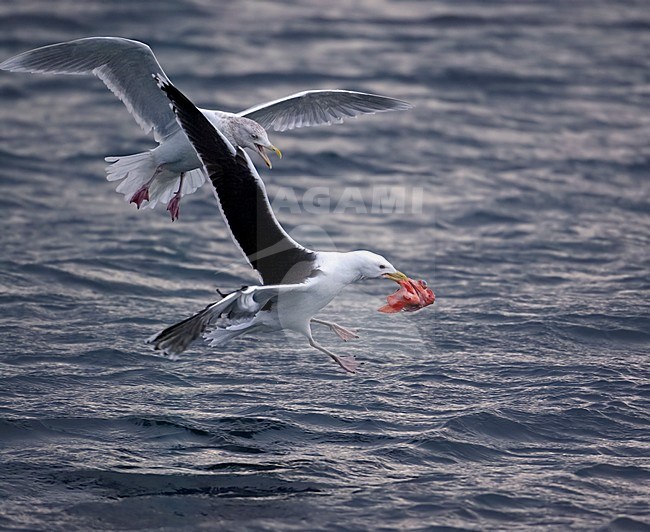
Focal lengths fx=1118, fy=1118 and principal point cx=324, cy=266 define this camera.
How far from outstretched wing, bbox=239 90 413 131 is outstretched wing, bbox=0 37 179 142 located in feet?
3.00

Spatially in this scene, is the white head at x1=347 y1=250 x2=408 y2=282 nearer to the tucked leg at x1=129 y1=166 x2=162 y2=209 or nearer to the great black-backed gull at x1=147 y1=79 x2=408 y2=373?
the great black-backed gull at x1=147 y1=79 x2=408 y2=373

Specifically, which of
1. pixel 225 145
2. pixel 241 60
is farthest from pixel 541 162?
pixel 225 145

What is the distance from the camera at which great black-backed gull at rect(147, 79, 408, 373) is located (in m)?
8.02

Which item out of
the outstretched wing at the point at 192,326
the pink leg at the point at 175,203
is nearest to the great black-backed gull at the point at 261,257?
the outstretched wing at the point at 192,326

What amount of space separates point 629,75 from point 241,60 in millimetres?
6827

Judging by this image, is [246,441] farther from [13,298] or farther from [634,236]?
[634,236]

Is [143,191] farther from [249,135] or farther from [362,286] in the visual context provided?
[362,286]

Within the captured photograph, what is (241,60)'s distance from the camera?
19.7 meters

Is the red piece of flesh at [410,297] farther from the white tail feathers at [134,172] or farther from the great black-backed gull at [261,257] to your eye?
the white tail feathers at [134,172]

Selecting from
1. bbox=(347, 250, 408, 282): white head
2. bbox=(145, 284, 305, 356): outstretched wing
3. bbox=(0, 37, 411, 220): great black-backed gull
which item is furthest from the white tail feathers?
bbox=(145, 284, 305, 356): outstretched wing

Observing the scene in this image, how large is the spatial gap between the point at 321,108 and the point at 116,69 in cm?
195

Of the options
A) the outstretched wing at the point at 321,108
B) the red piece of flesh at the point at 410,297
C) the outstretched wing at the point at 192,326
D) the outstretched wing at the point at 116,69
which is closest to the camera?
the outstretched wing at the point at 192,326

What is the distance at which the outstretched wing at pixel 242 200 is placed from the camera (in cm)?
802

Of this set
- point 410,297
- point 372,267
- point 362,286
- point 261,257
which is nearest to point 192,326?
point 261,257
